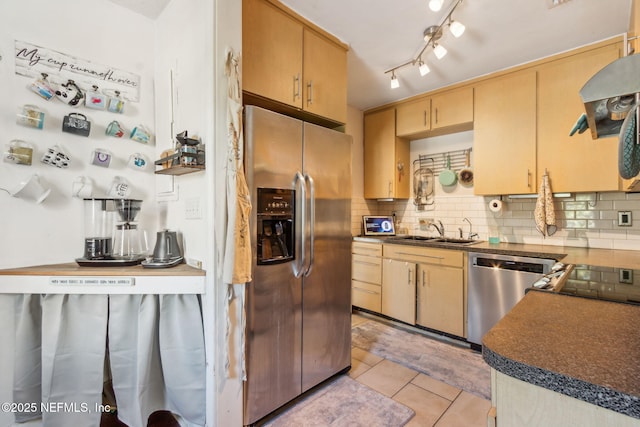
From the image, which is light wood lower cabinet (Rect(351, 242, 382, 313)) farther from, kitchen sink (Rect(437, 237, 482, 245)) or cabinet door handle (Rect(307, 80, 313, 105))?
cabinet door handle (Rect(307, 80, 313, 105))

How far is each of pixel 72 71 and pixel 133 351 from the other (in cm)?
171

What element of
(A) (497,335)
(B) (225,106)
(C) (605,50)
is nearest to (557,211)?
(C) (605,50)

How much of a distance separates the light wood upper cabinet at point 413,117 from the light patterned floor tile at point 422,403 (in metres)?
2.54

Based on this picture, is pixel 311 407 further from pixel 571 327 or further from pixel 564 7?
pixel 564 7

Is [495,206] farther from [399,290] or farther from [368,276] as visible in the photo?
[368,276]

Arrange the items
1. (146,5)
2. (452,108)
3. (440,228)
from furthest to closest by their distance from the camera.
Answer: (440,228), (452,108), (146,5)

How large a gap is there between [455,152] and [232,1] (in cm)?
276

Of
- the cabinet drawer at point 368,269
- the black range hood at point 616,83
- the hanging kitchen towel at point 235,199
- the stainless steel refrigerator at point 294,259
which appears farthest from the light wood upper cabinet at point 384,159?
the black range hood at point 616,83

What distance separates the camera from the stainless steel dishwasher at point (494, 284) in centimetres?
232

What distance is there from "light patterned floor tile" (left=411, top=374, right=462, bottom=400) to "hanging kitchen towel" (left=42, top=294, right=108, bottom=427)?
2.00 m

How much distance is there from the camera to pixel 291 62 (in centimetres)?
197

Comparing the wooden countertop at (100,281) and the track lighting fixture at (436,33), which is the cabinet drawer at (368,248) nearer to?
the track lighting fixture at (436,33)

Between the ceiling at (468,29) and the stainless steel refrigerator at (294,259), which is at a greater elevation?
the ceiling at (468,29)

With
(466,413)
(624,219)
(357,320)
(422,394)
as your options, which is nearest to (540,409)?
(466,413)
